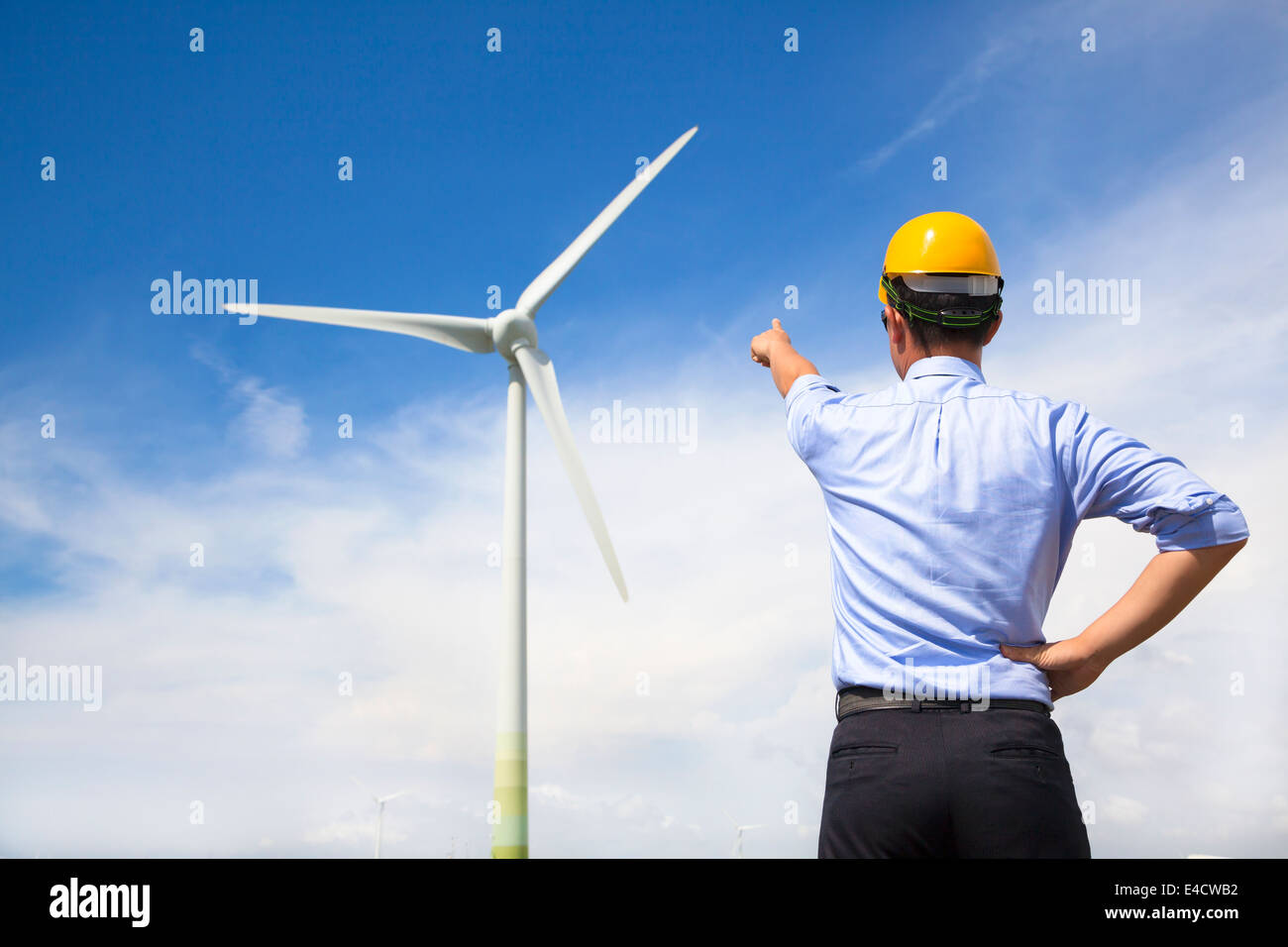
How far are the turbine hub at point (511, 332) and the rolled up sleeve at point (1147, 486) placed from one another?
20.1 meters

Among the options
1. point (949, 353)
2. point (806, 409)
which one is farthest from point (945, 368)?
point (806, 409)

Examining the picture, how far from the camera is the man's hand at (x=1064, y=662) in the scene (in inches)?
151

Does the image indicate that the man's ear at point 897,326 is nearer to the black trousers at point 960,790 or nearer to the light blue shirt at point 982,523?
the light blue shirt at point 982,523

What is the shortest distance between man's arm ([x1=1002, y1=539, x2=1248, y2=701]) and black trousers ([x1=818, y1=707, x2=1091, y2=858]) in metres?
0.25

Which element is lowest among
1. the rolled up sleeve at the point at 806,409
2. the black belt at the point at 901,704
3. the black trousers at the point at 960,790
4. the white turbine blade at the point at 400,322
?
the black trousers at the point at 960,790

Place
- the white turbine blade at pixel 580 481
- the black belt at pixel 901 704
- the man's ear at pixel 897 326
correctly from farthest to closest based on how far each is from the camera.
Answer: the white turbine blade at pixel 580 481, the man's ear at pixel 897 326, the black belt at pixel 901 704

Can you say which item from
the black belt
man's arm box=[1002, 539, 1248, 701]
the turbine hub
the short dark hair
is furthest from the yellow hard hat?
the turbine hub

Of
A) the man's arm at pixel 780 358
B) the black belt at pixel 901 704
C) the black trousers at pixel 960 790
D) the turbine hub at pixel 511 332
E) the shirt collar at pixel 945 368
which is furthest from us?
the turbine hub at pixel 511 332

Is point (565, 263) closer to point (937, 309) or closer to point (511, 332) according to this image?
point (511, 332)

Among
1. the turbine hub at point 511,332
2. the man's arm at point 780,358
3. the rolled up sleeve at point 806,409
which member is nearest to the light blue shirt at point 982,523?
the rolled up sleeve at point 806,409

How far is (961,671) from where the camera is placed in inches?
149
